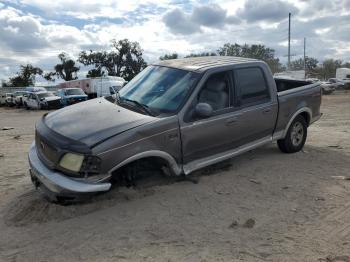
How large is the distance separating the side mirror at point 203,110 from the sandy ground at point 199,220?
1024mm

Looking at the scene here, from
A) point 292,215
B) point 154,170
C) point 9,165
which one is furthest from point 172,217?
point 9,165

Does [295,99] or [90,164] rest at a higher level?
[295,99]

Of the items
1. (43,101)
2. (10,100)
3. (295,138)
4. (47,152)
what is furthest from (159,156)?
(10,100)

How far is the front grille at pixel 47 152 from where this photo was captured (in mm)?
5012

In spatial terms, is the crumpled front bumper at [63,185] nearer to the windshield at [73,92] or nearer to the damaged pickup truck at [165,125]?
the damaged pickup truck at [165,125]

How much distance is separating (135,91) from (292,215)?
9.07ft

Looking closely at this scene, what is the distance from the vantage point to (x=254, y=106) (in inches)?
263

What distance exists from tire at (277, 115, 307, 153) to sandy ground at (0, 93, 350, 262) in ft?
2.64

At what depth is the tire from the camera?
7.71 metres

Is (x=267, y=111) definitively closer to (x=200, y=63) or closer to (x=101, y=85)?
(x=200, y=63)

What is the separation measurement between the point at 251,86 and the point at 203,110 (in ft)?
4.83

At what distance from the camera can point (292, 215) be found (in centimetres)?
512

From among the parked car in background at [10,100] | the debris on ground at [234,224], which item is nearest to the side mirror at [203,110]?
the debris on ground at [234,224]

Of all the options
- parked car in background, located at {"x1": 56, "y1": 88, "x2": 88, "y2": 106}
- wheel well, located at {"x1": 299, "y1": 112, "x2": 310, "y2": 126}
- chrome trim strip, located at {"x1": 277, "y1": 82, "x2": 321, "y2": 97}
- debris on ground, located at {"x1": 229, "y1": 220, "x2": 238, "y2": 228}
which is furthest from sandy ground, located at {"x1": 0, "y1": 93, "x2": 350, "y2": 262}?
parked car in background, located at {"x1": 56, "y1": 88, "x2": 88, "y2": 106}
